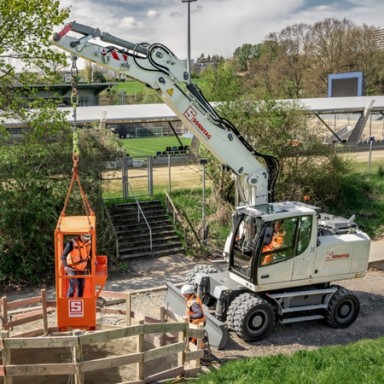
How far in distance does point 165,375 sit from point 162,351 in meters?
0.38

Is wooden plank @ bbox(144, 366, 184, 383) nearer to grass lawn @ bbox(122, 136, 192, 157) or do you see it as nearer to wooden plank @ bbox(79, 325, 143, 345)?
wooden plank @ bbox(79, 325, 143, 345)

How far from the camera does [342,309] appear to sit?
11.3m

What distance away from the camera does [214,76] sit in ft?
141

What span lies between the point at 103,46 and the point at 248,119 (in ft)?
30.2

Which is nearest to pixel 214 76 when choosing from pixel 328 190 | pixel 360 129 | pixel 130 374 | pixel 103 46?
pixel 360 129

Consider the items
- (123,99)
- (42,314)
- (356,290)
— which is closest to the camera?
(42,314)

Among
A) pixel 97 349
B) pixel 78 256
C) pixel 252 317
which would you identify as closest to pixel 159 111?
pixel 252 317

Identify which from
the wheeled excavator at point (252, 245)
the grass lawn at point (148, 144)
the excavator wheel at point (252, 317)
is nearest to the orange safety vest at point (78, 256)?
the wheeled excavator at point (252, 245)

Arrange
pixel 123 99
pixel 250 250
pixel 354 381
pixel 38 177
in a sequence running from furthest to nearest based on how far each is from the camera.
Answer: pixel 123 99, pixel 38 177, pixel 250 250, pixel 354 381

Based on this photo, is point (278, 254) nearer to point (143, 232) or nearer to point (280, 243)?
point (280, 243)

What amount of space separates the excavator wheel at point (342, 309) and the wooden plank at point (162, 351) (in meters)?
4.18

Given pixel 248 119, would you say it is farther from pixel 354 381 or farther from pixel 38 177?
pixel 354 381

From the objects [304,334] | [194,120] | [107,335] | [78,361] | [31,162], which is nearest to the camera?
[78,361]

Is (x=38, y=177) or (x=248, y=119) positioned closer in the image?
(x=38, y=177)
